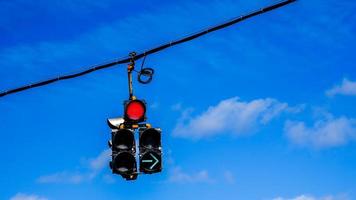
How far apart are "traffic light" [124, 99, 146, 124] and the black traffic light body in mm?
195

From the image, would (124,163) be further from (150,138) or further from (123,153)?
(150,138)

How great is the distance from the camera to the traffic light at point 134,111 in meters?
11.3

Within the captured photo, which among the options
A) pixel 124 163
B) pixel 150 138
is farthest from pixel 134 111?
pixel 124 163

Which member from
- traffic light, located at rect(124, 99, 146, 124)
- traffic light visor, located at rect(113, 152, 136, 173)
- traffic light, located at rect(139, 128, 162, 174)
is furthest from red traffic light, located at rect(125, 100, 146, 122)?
traffic light visor, located at rect(113, 152, 136, 173)

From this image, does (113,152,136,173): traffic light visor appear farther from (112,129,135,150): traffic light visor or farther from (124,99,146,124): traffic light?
(124,99,146,124): traffic light

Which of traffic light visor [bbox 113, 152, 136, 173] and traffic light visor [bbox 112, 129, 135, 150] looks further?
traffic light visor [bbox 112, 129, 135, 150]

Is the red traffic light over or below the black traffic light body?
over

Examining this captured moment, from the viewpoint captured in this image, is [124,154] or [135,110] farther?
[135,110]

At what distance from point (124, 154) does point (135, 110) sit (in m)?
0.76

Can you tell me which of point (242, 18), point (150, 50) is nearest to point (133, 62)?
point (150, 50)

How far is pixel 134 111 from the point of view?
11328 millimetres

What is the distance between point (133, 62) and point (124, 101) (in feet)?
2.37

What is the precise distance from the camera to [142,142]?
1132 centimetres

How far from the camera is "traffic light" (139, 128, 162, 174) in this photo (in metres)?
11.2
